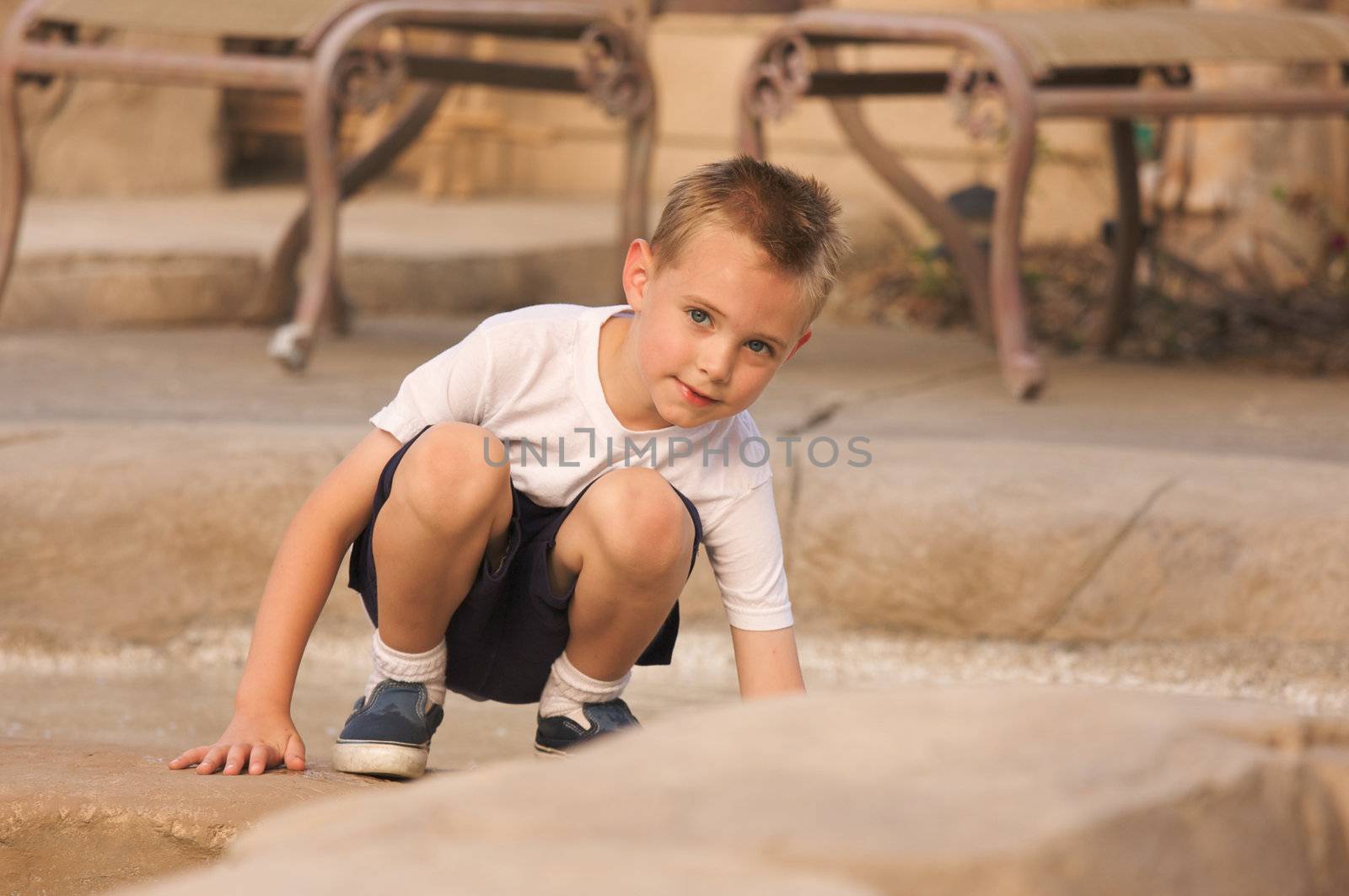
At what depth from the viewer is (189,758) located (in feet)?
4.98

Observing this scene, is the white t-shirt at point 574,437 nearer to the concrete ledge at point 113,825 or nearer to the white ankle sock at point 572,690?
the white ankle sock at point 572,690

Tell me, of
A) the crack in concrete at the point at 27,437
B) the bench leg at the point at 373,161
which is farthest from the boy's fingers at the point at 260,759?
the bench leg at the point at 373,161

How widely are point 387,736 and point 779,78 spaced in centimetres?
169

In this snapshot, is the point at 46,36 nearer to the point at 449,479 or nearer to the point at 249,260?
the point at 249,260

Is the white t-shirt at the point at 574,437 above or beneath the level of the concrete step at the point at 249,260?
above

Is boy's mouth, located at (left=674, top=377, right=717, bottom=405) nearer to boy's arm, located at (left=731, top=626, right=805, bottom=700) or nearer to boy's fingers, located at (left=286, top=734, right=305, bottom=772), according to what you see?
boy's arm, located at (left=731, top=626, right=805, bottom=700)

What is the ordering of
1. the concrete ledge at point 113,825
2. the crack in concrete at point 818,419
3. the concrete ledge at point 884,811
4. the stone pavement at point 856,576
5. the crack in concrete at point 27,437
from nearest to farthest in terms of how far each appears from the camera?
the concrete ledge at point 884,811 → the concrete ledge at point 113,825 → the stone pavement at point 856,576 → the crack in concrete at point 27,437 → the crack in concrete at point 818,419

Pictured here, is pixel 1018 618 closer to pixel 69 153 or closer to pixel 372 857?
pixel 372 857

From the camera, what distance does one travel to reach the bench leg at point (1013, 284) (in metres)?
2.80

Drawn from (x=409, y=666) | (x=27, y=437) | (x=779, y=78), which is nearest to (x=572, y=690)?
(x=409, y=666)

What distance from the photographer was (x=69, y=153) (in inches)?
218

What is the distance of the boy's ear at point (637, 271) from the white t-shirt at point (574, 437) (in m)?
0.08

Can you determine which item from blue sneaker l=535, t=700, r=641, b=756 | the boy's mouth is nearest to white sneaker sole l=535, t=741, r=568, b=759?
blue sneaker l=535, t=700, r=641, b=756

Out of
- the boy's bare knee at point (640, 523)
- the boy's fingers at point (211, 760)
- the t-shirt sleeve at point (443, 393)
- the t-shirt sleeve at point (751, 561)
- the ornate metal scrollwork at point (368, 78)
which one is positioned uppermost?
the ornate metal scrollwork at point (368, 78)
